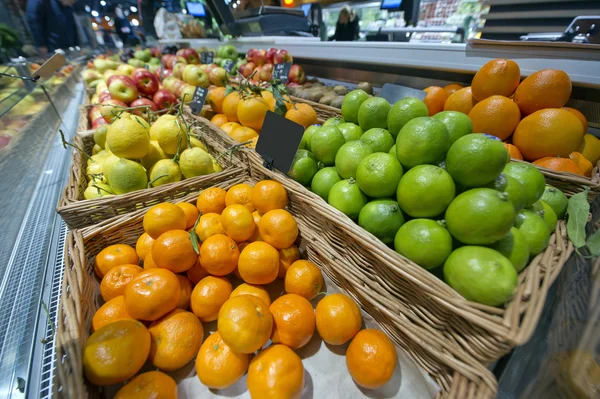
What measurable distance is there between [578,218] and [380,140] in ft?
2.10

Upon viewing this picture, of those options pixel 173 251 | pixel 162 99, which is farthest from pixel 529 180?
pixel 162 99

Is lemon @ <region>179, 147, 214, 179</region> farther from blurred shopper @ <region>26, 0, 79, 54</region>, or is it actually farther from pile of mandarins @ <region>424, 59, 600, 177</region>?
blurred shopper @ <region>26, 0, 79, 54</region>

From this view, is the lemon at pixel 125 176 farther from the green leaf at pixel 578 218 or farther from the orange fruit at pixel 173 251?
the green leaf at pixel 578 218

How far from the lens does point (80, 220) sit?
1094mm

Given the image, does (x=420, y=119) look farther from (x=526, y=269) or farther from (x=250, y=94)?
(x=250, y=94)

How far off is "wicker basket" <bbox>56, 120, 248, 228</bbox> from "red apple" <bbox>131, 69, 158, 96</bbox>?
1.07m

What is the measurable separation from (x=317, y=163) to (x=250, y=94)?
2.60 feet

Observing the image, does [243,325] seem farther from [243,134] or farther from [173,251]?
[243,134]

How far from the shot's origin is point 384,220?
2.68 feet

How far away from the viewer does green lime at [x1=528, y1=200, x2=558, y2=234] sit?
2.64 feet

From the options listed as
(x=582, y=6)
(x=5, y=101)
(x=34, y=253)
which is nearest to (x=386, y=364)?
(x=34, y=253)

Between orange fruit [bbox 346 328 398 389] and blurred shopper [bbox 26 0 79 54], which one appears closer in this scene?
orange fruit [bbox 346 328 398 389]

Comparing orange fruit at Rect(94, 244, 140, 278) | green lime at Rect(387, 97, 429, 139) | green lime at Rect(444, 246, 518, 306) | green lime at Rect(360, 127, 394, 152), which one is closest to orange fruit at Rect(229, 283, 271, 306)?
orange fruit at Rect(94, 244, 140, 278)

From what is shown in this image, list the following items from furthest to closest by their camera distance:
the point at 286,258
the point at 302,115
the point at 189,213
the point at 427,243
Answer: the point at 302,115 < the point at 189,213 < the point at 286,258 < the point at 427,243
